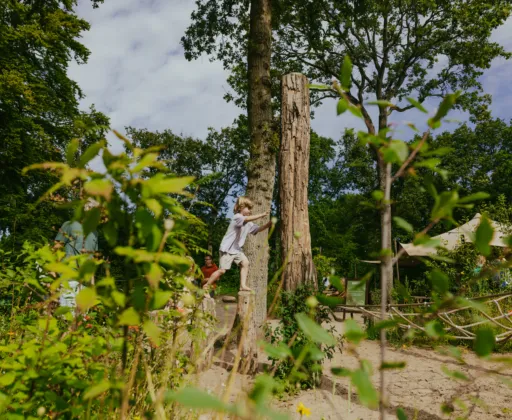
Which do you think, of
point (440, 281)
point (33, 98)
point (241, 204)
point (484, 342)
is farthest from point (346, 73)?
point (33, 98)

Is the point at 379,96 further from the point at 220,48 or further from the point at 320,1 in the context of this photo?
the point at 220,48

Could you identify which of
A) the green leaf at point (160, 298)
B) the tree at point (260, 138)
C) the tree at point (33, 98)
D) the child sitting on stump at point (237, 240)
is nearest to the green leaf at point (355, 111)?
the green leaf at point (160, 298)

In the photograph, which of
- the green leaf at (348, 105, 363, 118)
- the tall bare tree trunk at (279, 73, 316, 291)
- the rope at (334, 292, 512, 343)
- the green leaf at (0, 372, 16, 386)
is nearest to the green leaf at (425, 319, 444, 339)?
the rope at (334, 292, 512, 343)

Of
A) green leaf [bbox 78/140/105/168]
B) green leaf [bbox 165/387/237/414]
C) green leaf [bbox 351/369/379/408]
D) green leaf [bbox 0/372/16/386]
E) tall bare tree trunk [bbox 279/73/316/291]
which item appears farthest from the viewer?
tall bare tree trunk [bbox 279/73/316/291]

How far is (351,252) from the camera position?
82.4ft

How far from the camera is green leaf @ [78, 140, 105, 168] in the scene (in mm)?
785

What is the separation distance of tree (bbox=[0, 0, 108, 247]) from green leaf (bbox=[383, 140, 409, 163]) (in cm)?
1003

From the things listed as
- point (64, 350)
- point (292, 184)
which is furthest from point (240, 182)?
point (64, 350)

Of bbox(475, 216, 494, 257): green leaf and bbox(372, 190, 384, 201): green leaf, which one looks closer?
bbox(475, 216, 494, 257): green leaf

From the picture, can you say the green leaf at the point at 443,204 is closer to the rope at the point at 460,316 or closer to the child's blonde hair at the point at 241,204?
the rope at the point at 460,316

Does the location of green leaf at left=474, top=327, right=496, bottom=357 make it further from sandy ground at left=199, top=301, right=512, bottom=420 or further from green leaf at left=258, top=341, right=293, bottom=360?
sandy ground at left=199, top=301, right=512, bottom=420

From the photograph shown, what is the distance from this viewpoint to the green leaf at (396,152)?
0.74 metres

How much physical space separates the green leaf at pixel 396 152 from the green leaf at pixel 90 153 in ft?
1.74

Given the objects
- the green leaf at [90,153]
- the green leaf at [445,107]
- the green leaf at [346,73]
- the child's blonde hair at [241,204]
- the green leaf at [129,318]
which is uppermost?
the child's blonde hair at [241,204]
